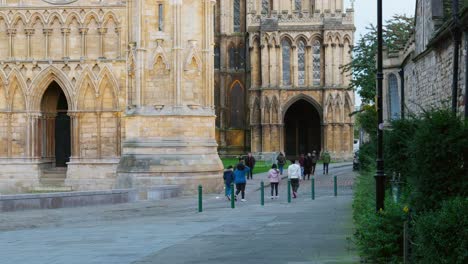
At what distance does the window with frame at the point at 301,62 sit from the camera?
71.8 metres

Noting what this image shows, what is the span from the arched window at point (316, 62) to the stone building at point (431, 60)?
3956 centimetres

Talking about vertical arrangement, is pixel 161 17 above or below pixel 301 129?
above

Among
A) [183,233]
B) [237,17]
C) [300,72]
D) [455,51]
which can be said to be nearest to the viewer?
[455,51]

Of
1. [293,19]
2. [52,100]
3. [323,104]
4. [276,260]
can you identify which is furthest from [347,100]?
[276,260]

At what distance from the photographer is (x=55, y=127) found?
39.2 meters

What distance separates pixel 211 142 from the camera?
30.7 m

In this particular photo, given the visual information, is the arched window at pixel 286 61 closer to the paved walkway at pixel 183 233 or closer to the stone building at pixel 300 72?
the stone building at pixel 300 72

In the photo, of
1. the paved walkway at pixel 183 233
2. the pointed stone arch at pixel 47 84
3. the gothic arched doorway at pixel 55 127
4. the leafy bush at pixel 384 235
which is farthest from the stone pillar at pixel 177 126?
the leafy bush at pixel 384 235

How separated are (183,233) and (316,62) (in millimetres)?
54736

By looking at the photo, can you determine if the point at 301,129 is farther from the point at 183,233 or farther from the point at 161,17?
the point at 183,233

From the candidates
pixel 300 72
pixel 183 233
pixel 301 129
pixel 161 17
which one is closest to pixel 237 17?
pixel 300 72

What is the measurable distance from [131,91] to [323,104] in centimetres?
4154

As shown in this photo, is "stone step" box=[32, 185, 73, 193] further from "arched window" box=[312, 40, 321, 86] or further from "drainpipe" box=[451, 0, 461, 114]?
"arched window" box=[312, 40, 321, 86]

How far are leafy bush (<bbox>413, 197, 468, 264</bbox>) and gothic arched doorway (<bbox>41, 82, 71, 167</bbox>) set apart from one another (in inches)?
1207
